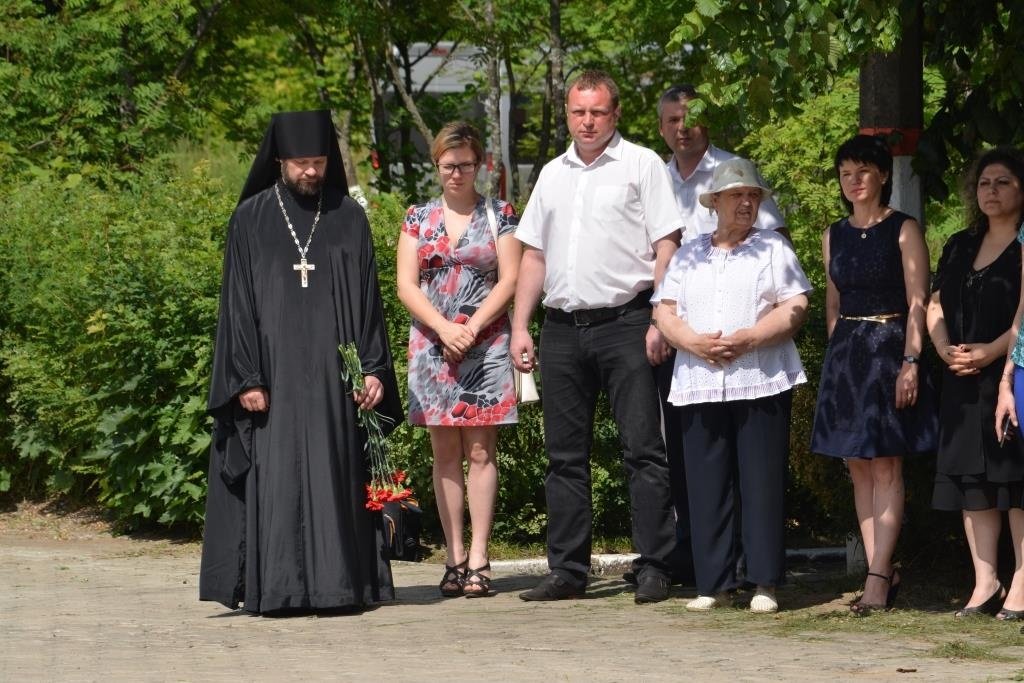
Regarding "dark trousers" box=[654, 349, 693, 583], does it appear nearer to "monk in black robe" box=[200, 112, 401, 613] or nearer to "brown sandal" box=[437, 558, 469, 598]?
"brown sandal" box=[437, 558, 469, 598]

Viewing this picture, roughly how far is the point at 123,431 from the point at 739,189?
448 cm

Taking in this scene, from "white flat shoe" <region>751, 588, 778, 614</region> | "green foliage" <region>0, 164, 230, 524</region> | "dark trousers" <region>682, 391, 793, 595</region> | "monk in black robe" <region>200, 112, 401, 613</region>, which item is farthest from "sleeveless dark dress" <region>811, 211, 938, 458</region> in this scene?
"green foliage" <region>0, 164, 230, 524</region>

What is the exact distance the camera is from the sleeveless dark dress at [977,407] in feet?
22.5

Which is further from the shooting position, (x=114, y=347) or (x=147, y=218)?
(x=147, y=218)

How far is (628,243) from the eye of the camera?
754cm

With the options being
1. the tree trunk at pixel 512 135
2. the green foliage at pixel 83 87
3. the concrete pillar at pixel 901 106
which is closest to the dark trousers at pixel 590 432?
the concrete pillar at pixel 901 106

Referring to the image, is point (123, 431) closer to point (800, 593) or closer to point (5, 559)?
point (5, 559)

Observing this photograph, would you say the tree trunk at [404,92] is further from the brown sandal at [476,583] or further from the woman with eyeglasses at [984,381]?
the woman with eyeglasses at [984,381]

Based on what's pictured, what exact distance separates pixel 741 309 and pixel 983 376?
1.03m

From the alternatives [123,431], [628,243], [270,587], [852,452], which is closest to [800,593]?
[852,452]

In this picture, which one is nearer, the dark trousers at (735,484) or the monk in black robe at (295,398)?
the dark trousers at (735,484)

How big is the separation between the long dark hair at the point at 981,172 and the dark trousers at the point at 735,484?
1088 millimetres

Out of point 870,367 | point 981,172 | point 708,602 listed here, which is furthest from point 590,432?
point 981,172

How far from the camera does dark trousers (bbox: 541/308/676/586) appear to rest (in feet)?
24.8
